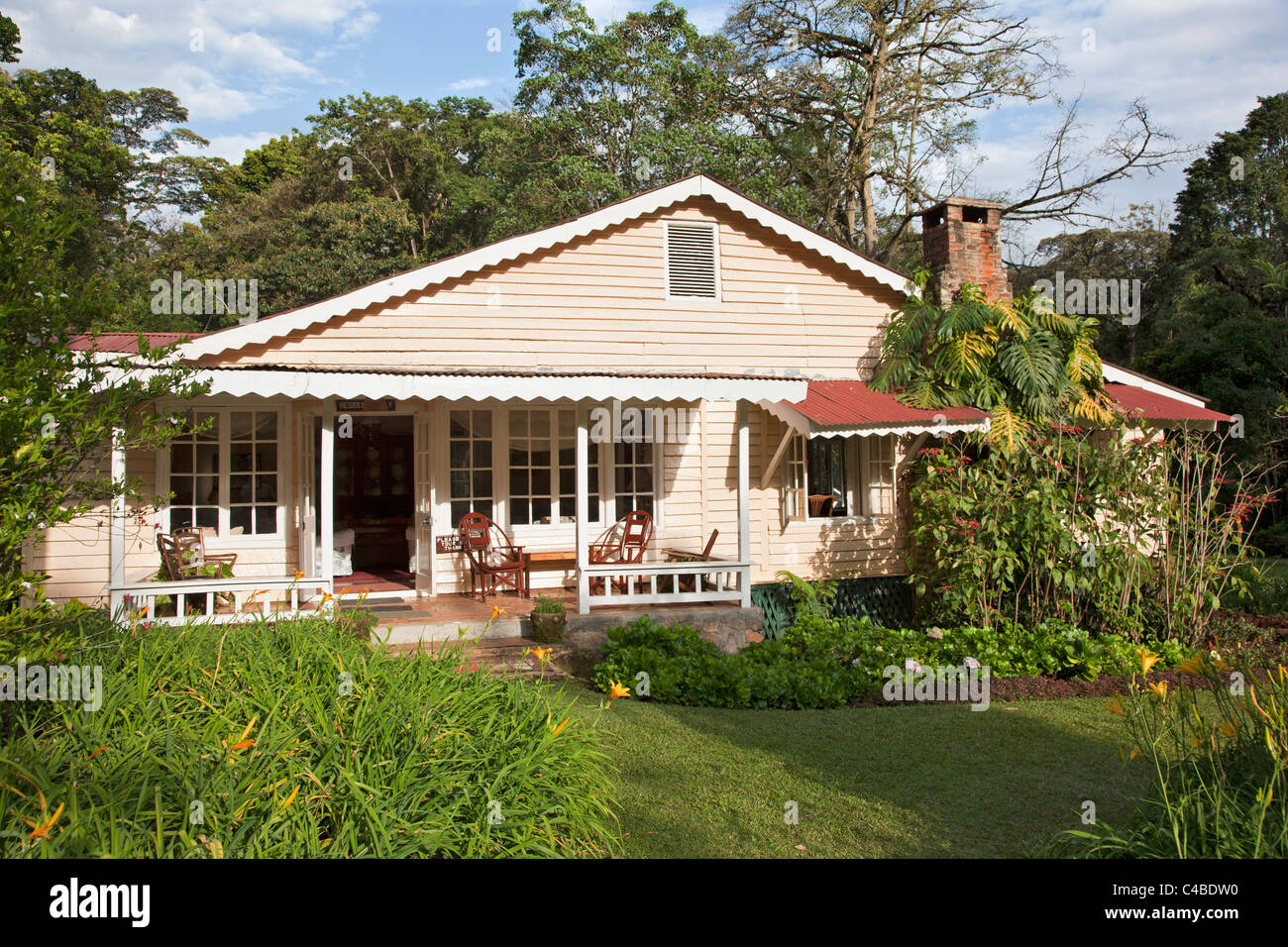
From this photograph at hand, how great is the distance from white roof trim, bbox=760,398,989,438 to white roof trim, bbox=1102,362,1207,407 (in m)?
3.76

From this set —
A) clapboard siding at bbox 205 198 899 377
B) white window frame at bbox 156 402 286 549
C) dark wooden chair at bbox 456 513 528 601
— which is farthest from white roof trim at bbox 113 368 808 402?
dark wooden chair at bbox 456 513 528 601

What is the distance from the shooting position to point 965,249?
1298 centimetres

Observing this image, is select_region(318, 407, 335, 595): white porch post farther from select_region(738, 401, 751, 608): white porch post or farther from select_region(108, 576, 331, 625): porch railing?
select_region(738, 401, 751, 608): white porch post

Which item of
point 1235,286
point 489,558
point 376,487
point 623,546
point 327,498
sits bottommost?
point 489,558

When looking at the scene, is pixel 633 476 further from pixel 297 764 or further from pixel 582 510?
pixel 297 764

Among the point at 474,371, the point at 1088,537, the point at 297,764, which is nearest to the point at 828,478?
the point at 1088,537

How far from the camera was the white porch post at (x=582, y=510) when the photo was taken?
10.2 meters

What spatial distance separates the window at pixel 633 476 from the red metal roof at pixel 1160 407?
6132 mm

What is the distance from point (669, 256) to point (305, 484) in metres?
5.43

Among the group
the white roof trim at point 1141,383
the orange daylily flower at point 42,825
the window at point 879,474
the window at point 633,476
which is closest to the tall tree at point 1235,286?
the white roof trim at point 1141,383

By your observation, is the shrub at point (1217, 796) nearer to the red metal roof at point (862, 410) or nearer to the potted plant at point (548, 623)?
the potted plant at point (548, 623)
